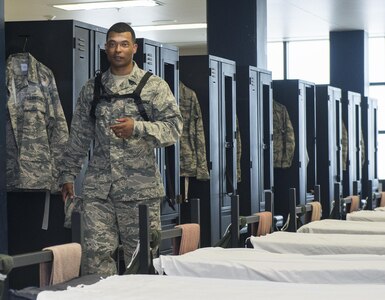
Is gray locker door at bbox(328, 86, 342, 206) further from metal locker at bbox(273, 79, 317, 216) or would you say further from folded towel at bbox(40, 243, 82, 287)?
folded towel at bbox(40, 243, 82, 287)

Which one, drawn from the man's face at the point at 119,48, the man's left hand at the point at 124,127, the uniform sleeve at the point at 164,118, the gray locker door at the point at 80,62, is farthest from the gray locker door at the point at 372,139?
the man's left hand at the point at 124,127

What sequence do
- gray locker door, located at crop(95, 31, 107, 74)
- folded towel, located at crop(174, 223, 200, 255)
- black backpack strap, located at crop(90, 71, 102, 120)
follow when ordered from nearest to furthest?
1. folded towel, located at crop(174, 223, 200, 255)
2. black backpack strap, located at crop(90, 71, 102, 120)
3. gray locker door, located at crop(95, 31, 107, 74)

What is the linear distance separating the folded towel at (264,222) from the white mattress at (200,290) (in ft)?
6.43

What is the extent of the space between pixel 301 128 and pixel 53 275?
319 inches

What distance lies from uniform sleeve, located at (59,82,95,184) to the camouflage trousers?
0.22m

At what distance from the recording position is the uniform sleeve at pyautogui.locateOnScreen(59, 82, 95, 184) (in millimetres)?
4957

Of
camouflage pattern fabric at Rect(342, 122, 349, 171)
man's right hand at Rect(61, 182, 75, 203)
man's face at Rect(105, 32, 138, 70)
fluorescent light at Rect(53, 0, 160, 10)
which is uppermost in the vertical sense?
fluorescent light at Rect(53, 0, 160, 10)

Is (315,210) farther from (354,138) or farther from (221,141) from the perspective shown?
Answer: (354,138)

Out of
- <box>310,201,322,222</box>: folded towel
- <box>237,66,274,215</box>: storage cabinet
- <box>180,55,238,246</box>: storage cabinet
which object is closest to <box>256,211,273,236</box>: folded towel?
<box>310,201,322,222</box>: folded towel

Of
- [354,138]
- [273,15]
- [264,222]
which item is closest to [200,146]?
[264,222]

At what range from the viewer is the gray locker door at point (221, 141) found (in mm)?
8383

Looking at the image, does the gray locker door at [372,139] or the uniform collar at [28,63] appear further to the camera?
the gray locker door at [372,139]

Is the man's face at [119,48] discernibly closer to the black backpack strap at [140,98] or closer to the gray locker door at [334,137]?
the black backpack strap at [140,98]

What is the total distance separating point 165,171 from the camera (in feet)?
23.9
